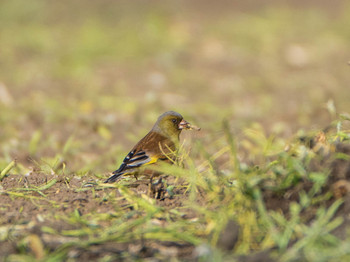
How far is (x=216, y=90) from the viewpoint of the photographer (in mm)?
11336

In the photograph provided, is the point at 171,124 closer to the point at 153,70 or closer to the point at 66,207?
the point at 66,207

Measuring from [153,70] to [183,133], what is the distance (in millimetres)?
3693

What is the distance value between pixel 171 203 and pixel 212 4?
13.0 meters

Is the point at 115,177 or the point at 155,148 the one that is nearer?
the point at 115,177

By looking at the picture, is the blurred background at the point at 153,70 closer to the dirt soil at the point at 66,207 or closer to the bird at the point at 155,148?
the bird at the point at 155,148

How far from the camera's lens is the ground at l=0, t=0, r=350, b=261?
141 inches

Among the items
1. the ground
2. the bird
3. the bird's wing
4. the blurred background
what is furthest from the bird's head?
the blurred background

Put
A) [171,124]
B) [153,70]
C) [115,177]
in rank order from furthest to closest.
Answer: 1. [153,70]
2. [171,124]
3. [115,177]

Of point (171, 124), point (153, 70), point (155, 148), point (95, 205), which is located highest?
point (153, 70)

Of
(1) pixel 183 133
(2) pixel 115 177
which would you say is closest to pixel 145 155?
(2) pixel 115 177

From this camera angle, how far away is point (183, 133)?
867cm

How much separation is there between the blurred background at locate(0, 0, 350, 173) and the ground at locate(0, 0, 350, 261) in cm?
4

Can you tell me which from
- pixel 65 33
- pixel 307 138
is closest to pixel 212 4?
pixel 65 33

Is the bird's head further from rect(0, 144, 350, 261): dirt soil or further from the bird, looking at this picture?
rect(0, 144, 350, 261): dirt soil
